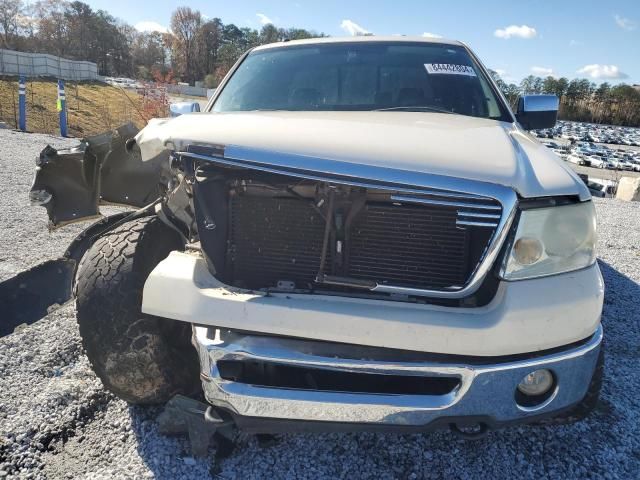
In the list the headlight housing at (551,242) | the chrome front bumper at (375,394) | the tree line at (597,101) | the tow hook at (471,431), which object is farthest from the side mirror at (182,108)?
the tree line at (597,101)

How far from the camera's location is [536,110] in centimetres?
327

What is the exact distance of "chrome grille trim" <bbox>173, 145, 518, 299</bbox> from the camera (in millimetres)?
1597

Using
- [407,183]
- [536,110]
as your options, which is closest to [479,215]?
[407,183]

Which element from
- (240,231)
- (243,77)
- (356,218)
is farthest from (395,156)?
(243,77)

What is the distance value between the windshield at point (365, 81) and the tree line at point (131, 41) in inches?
2551

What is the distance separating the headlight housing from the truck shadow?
923 millimetres

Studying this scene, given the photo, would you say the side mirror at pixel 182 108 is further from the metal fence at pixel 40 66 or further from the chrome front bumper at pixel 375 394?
the metal fence at pixel 40 66

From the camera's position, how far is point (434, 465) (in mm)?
2064

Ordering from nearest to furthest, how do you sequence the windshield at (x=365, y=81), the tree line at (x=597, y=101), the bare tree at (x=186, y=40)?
the windshield at (x=365, y=81), the bare tree at (x=186, y=40), the tree line at (x=597, y=101)

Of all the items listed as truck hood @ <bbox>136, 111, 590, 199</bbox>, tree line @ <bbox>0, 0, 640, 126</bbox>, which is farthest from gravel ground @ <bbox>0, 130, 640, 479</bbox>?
tree line @ <bbox>0, 0, 640, 126</bbox>

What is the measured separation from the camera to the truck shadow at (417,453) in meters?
2.02

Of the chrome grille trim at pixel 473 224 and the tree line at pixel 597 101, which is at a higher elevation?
the tree line at pixel 597 101

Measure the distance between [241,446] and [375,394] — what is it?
834 millimetres

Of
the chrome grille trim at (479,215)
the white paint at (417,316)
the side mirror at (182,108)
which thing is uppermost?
the side mirror at (182,108)
